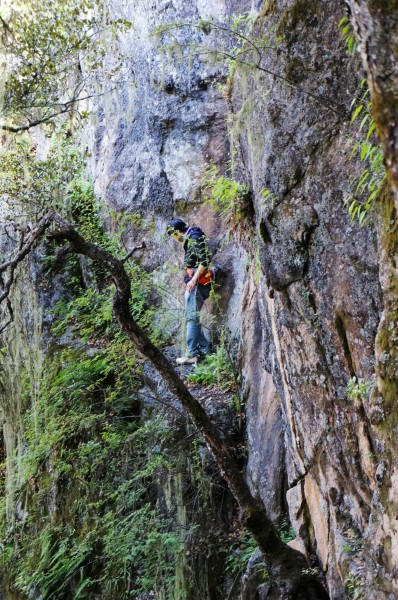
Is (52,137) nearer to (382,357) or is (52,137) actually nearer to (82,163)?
(82,163)

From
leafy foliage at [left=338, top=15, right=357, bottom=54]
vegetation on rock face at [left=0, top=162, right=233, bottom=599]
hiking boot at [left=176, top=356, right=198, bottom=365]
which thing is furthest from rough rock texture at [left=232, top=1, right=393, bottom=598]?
hiking boot at [left=176, top=356, right=198, bottom=365]

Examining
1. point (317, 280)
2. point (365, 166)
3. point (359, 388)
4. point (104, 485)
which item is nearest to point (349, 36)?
point (365, 166)

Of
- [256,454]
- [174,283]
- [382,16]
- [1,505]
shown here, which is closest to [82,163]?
[174,283]

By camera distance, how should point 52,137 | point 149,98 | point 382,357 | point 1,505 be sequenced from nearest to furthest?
point 382,357 → point 1,505 → point 149,98 → point 52,137

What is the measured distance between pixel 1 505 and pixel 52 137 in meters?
7.36

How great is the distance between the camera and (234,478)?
4.75 metres

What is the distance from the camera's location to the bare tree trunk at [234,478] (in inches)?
180

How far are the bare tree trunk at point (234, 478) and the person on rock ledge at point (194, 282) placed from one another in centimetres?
293

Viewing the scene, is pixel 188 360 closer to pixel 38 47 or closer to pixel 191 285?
pixel 191 285

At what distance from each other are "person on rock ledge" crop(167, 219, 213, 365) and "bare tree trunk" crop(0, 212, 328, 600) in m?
2.93

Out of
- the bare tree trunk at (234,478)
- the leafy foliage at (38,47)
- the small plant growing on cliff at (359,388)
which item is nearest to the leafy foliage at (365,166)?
the small plant growing on cliff at (359,388)

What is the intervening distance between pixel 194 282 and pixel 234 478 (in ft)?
11.7

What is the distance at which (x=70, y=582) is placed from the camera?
277 inches

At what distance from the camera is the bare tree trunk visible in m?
4.57
